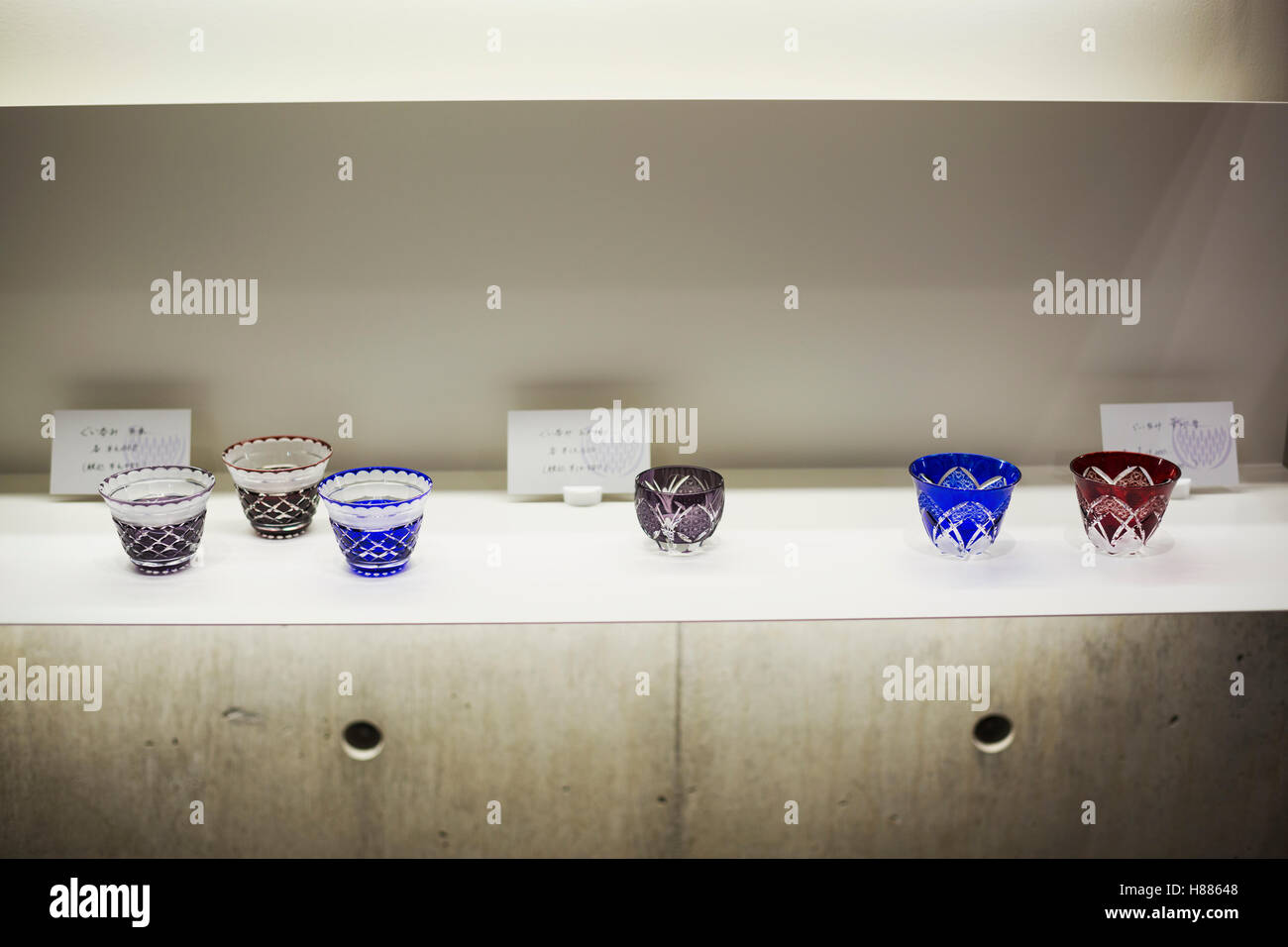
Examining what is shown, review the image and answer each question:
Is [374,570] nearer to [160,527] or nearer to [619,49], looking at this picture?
[160,527]

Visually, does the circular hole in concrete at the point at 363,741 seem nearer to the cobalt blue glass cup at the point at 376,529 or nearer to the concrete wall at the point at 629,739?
the concrete wall at the point at 629,739

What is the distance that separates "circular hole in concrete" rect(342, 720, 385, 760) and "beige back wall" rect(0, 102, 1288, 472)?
0.32 meters

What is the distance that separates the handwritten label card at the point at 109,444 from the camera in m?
1.18

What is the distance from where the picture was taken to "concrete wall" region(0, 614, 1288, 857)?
3.60 feet

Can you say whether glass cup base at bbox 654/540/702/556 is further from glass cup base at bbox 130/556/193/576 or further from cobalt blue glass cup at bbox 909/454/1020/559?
glass cup base at bbox 130/556/193/576

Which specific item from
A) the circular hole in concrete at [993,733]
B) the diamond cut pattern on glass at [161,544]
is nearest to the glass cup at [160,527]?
the diamond cut pattern on glass at [161,544]

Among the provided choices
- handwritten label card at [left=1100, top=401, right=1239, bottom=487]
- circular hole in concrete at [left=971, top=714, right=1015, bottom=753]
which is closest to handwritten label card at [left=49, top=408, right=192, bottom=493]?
circular hole in concrete at [left=971, top=714, right=1015, bottom=753]

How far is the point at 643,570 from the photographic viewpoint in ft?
3.37

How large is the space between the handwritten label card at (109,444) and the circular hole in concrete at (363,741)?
0.35 metres

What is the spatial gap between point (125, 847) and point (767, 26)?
110 cm

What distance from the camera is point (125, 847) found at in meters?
1.13

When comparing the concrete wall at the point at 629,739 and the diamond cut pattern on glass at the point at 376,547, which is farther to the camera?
the concrete wall at the point at 629,739
